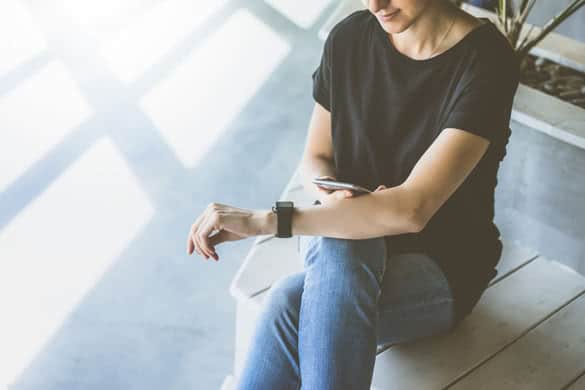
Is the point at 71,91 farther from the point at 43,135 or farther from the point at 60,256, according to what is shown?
the point at 60,256

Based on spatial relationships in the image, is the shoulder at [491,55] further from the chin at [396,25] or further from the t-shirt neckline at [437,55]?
the chin at [396,25]

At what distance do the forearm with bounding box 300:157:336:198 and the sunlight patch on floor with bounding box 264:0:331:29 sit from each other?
94.6 inches

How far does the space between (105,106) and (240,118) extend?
622mm

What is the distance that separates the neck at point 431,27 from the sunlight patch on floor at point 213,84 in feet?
5.00

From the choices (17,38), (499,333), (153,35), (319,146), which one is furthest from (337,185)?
(17,38)

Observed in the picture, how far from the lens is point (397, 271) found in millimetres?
1319

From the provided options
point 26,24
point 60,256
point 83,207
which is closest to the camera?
point 60,256

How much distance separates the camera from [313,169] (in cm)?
148

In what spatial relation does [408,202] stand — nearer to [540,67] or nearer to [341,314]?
[341,314]

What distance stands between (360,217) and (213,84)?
6.89 feet

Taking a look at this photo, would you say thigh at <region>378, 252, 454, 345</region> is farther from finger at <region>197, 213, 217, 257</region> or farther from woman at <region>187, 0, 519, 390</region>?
finger at <region>197, 213, 217, 257</region>

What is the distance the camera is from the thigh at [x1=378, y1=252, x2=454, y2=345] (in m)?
1.29

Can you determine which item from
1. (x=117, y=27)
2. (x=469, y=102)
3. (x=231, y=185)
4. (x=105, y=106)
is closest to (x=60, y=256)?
(x=231, y=185)

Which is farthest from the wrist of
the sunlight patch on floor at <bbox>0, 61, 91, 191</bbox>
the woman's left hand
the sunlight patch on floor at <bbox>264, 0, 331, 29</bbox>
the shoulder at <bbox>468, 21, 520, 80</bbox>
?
the sunlight patch on floor at <bbox>264, 0, 331, 29</bbox>
